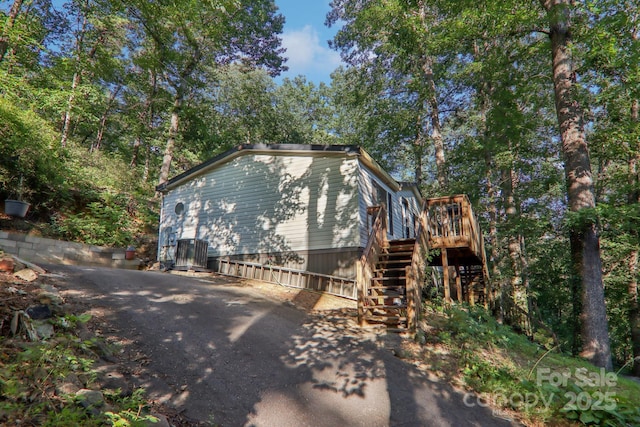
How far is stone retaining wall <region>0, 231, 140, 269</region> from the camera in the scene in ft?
34.4

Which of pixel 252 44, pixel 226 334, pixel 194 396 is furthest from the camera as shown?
pixel 252 44

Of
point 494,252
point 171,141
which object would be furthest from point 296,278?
point 171,141

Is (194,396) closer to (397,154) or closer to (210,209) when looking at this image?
(210,209)

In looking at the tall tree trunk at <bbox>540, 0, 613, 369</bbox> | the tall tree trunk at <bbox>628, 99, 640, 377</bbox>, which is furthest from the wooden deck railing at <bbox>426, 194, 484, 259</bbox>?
the tall tree trunk at <bbox>628, 99, 640, 377</bbox>

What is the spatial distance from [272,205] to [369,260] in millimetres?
5683

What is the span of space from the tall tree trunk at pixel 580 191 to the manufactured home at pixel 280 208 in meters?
4.93

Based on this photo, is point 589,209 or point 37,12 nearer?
point 589,209

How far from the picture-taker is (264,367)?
479 cm

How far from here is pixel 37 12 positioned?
63.3ft

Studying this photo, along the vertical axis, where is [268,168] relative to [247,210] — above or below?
above

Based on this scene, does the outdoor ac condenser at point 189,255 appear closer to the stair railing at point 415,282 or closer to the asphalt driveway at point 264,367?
the asphalt driveway at point 264,367

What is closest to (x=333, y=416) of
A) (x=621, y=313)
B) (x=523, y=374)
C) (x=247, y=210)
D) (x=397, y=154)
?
(x=523, y=374)

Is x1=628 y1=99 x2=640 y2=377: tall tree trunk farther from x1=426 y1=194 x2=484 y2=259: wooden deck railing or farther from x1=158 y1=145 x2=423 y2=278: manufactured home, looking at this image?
x1=158 y1=145 x2=423 y2=278: manufactured home

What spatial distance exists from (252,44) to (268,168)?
15.9 meters
